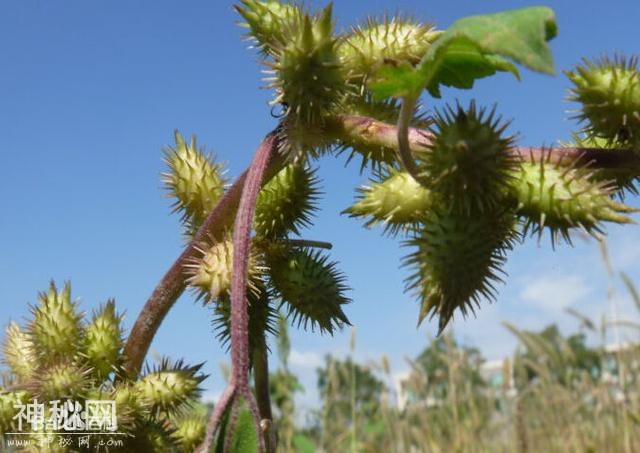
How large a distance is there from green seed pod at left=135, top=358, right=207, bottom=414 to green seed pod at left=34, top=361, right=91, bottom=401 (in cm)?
12

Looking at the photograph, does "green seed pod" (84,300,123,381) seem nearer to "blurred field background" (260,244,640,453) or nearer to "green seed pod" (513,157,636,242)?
"green seed pod" (513,157,636,242)

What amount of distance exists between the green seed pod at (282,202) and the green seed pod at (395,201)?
0.84ft

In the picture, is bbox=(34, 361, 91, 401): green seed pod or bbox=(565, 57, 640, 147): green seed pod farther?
bbox=(34, 361, 91, 401): green seed pod

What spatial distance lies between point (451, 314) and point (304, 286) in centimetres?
41

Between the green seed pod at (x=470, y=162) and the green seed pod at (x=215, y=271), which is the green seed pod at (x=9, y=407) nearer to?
the green seed pod at (x=215, y=271)

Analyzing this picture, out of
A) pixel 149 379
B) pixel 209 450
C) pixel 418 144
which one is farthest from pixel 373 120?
pixel 149 379

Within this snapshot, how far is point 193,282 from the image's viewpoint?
1345 millimetres

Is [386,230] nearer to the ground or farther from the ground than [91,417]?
farther from the ground

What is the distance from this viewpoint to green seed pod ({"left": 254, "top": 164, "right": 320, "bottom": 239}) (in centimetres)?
150

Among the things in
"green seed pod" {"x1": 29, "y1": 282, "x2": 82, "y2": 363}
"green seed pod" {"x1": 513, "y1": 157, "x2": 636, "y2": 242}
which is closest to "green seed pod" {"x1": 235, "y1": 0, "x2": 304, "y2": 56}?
"green seed pod" {"x1": 513, "y1": 157, "x2": 636, "y2": 242}

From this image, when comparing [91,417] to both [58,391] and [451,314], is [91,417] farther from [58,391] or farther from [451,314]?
[451,314]

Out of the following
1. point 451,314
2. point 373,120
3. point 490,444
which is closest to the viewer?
point 451,314

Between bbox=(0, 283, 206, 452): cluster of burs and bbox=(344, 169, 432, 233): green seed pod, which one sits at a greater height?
bbox=(344, 169, 432, 233): green seed pod

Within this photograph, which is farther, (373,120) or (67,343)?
(67,343)
